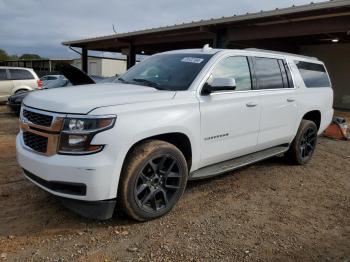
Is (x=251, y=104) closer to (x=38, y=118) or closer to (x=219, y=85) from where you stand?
(x=219, y=85)

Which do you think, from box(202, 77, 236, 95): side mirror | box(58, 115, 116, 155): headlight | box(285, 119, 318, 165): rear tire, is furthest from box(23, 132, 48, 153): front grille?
box(285, 119, 318, 165): rear tire

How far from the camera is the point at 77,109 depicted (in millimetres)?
3391

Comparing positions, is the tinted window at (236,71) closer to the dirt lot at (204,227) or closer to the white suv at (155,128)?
the white suv at (155,128)

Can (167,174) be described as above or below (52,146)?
below

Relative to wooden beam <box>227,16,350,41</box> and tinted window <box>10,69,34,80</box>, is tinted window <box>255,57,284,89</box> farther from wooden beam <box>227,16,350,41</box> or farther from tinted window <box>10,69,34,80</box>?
tinted window <box>10,69,34,80</box>

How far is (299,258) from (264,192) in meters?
1.73

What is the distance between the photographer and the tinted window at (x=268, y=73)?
5.25m

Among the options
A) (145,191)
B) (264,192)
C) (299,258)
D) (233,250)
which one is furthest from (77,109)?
(264,192)

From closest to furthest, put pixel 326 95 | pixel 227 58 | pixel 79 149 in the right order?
pixel 79 149, pixel 227 58, pixel 326 95

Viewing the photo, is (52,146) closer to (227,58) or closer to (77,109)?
(77,109)

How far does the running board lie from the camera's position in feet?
14.7

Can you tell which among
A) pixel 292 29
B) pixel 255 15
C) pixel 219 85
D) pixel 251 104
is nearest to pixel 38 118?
pixel 219 85

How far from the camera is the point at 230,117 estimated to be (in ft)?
15.1

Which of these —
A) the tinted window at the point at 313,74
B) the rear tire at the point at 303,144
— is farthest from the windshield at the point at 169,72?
the rear tire at the point at 303,144
